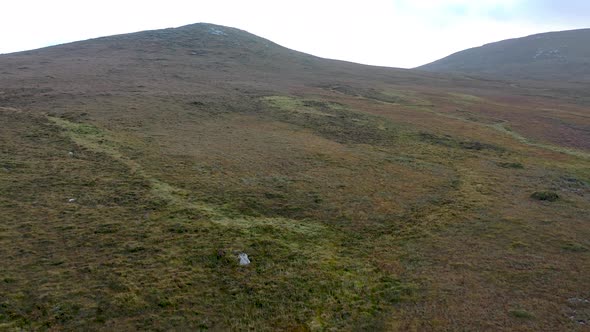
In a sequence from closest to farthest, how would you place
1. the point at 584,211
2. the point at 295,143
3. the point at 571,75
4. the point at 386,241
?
the point at 386,241
the point at 584,211
the point at 295,143
the point at 571,75

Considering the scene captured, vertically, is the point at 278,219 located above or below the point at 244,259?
above

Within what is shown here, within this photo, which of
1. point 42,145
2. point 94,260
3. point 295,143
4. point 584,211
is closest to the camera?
point 94,260

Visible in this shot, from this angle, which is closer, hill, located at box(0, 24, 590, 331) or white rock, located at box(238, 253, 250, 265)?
hill, located at box(0, 24, 590, 331)

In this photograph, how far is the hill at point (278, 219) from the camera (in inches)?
659

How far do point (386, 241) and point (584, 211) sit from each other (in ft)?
50.0

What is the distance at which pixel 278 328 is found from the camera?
51.9ft

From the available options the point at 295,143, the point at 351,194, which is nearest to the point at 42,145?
the point at 295,143

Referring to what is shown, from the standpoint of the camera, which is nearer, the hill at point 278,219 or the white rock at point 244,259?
the hill at point 278,219

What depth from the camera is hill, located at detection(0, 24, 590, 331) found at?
16734mm

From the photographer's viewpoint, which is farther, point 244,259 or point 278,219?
point 278,219

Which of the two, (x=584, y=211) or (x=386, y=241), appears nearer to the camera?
(x=386, y=241)

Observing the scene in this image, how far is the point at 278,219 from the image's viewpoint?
24812 millimetres

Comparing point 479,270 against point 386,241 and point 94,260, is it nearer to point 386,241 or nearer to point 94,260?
point 386,241

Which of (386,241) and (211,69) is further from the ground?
(211,69)
